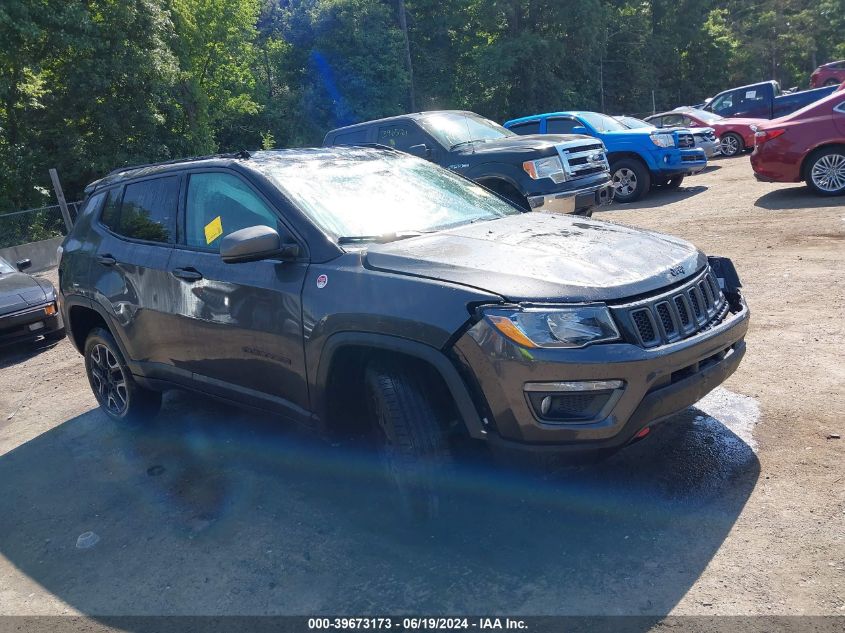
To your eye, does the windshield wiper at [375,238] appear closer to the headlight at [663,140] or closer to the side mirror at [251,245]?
the side mirror at [251,245]

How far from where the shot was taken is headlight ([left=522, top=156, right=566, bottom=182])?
9117 millimetres

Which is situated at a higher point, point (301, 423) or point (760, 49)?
point (760, 49)

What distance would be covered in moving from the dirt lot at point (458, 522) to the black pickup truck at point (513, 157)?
417 centimetres

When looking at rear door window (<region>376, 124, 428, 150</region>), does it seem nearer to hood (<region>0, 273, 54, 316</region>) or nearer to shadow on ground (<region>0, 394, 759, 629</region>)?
hood (<region>0, 273, 54, 316</region>)

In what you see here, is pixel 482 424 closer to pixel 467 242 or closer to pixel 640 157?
pixel 467 242

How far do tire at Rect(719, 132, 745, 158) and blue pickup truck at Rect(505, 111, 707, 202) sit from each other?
6041 mm

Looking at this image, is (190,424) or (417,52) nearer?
(190,424)

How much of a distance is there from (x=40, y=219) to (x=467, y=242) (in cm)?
1864

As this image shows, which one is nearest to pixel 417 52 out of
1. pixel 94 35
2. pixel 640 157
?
pixel 94 35

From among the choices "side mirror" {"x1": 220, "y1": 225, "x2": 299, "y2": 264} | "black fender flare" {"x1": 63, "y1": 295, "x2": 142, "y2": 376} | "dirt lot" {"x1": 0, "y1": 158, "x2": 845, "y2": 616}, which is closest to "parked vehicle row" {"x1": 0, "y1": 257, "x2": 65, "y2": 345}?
"black fender flare" {"x1": 63, "y1": 295, "x2": 142, "y2": 376}

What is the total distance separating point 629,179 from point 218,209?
10.3 m

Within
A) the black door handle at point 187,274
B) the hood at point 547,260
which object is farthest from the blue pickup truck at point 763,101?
the black door handle at point 187,274

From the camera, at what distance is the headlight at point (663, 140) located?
1267 centimetres

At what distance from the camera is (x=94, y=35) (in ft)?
73.5
